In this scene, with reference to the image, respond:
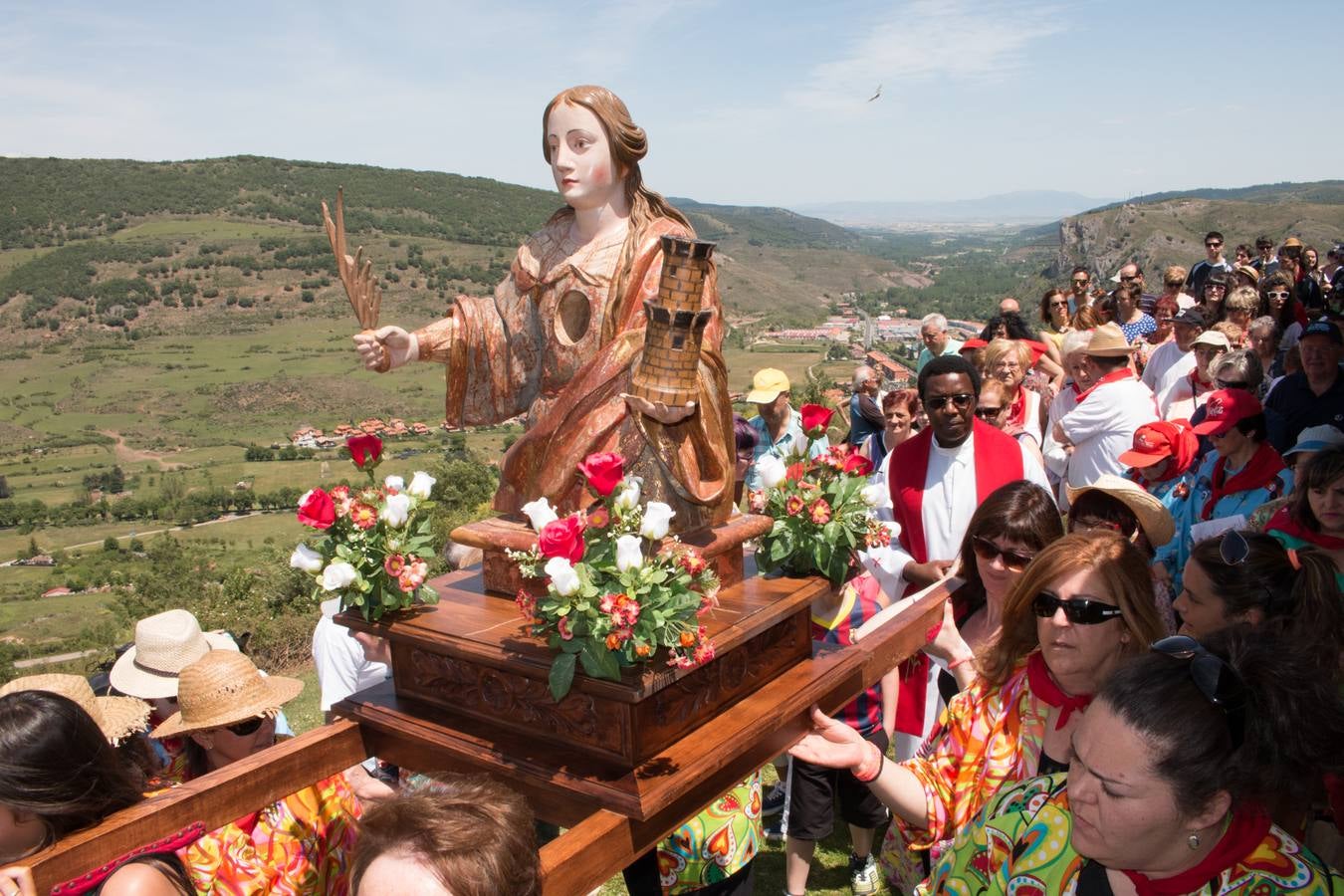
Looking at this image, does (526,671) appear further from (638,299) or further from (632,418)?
(638,299)

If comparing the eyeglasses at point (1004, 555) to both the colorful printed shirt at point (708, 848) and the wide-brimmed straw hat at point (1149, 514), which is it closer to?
the wide-brimmed straw hat at point (1149, 514)

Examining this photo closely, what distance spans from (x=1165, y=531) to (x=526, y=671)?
2853mm

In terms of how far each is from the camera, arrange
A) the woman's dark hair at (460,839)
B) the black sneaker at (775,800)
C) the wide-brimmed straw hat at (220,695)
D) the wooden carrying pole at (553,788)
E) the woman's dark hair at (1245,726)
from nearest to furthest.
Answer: the woman's dark hair at (460,839) → the woman's dark hair at (1245,726) → the wooden carrying pole at (553,788) → the wide-brimmed straw hat at (220,695) → the black sneaker at (775,800)

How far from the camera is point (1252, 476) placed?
554 cm

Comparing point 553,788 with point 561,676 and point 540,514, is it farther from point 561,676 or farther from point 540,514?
point 540,514

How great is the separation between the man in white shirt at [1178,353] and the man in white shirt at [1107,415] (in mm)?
1485

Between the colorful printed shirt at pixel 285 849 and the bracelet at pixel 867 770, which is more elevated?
the bracelet at pixel 867 770

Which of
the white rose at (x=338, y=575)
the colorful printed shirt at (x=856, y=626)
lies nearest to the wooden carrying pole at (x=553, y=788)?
the white rose at (x=338, y=575)

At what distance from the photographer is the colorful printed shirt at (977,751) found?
3047mm

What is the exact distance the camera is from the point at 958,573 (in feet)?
13.8

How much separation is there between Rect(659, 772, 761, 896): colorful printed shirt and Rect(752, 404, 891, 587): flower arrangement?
91 centimetres

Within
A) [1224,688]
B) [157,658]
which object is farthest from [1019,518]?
[157,658]

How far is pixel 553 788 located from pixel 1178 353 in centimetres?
785

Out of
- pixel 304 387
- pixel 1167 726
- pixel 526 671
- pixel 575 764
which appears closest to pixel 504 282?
pixel 526 671
